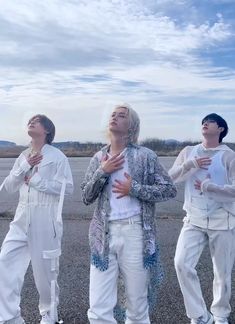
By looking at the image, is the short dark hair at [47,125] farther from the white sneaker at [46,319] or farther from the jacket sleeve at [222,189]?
the white sneaker at [46,319]

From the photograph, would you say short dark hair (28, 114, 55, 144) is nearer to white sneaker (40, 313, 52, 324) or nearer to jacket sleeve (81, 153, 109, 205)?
jacket sleeve (81, 153, 109, 205)

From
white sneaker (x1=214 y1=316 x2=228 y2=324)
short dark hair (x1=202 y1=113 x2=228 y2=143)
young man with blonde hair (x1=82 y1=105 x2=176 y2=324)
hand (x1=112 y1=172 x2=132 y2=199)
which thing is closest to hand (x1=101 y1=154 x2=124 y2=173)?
young man with blonde hair (x1=82 y1=105 x2=176 y2=324)

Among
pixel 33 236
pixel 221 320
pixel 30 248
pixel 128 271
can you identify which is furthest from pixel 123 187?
pixel 221 320

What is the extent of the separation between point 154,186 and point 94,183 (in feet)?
1.56

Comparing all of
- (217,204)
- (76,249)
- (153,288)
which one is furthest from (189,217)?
(76,249)

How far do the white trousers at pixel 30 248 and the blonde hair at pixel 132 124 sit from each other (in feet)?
3.93

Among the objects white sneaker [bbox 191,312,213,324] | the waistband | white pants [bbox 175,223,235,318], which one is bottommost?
white sneaker [bbox 191,312,213,324]

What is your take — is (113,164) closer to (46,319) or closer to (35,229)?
(35,229)

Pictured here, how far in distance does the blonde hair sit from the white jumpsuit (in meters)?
1.08

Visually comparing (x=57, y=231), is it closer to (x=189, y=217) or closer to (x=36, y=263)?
(x=36, y=263)

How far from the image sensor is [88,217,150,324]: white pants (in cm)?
398

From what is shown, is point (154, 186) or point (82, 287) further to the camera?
point (82, 287)

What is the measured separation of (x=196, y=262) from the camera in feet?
16.0

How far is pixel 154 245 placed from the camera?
405 centimetres
